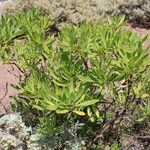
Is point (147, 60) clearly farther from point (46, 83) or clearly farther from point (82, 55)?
point (46, 83)

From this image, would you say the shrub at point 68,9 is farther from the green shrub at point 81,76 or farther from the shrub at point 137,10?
the green shrub at point 81,76

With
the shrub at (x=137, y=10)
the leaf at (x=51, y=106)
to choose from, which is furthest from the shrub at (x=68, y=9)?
the leaf at (x=51, y=106)

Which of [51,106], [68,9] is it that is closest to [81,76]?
[51,106]

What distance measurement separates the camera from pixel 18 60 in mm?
4590

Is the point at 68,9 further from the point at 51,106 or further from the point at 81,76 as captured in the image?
the point at 51,106

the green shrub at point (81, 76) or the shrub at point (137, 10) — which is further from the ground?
the shrub at point (137, 10)

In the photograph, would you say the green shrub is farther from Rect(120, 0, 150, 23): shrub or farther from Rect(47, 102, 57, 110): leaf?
Rect(120, 0, 150, 23): shrub

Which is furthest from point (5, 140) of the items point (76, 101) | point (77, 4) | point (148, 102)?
point (77, 4)

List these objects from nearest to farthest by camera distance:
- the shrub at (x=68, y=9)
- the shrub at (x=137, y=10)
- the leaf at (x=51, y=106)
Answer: the leaf at (x=51, y=106) → the shrub at (x=68, y=9) → the shrub at (x=137, y=10)

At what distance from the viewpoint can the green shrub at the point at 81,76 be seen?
3.68 m

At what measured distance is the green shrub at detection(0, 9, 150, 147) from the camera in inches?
145

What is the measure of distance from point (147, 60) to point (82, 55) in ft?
2.34

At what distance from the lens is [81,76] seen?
3904 mm

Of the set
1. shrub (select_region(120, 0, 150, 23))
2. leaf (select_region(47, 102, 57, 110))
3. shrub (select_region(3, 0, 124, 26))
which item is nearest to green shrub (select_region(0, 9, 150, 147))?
leaf (select_region(47, 102, 57, 110))
